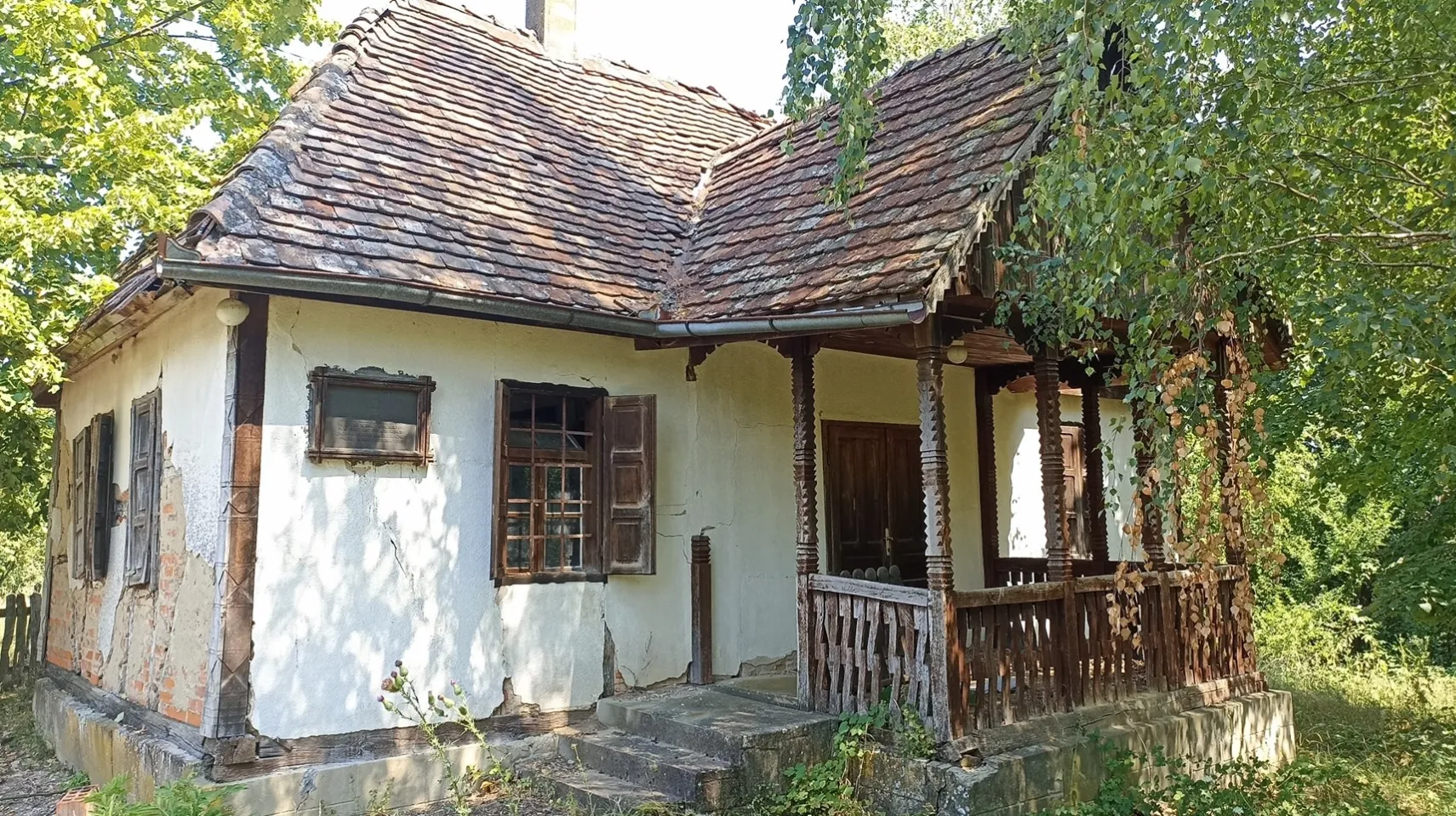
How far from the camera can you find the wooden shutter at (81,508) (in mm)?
8672

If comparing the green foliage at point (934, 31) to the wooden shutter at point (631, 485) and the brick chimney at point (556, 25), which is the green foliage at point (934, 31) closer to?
the brick chimney at point (556, 25)

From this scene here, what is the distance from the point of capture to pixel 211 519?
19.9 feet

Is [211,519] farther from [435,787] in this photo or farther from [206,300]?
[435,787]

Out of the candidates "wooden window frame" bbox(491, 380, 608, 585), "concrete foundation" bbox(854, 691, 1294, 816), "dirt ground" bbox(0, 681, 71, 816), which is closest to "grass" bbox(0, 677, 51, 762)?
"dirt ground" bbox(0, 681, 71, 816)

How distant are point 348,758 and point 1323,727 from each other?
26.9ft

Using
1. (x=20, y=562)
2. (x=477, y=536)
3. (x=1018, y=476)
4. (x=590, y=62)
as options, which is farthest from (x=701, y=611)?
(x=20, y=562)

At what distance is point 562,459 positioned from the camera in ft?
23.7

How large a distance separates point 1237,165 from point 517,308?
4.30 metres

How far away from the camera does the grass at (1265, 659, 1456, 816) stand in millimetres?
7027

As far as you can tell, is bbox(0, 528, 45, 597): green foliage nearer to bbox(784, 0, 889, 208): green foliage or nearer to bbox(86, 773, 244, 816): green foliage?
bbox(86, 773, 244, 816): green foliage

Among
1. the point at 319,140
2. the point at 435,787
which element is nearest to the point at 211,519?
the point at 435,787

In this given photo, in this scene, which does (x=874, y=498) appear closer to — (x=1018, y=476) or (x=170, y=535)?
(x=1018, y=476)

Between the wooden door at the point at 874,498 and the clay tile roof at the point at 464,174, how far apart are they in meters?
2.30

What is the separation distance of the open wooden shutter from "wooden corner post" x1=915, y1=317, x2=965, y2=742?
22.1 feet
